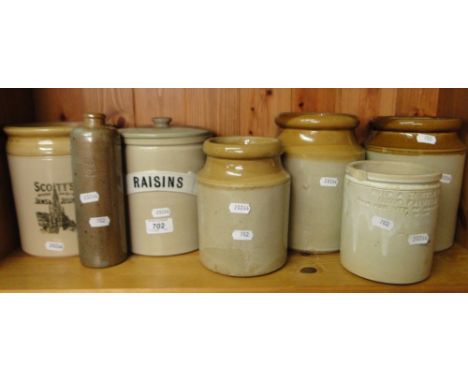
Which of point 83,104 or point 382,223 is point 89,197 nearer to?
point 83,104

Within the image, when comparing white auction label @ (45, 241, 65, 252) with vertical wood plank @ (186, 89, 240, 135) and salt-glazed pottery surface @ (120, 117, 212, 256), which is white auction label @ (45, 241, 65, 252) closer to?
salt-glazed pottery surface @ (120, 117, 212, 256)

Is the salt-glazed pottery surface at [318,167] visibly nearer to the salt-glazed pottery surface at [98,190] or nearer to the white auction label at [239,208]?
the white auction label at [239,208]

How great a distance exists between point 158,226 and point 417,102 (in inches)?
32.0

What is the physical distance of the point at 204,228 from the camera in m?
0.92

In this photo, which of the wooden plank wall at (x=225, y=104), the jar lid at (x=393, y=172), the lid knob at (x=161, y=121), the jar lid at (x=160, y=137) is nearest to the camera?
the jar lid at (x=393, y=172)

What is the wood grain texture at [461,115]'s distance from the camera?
1047mm

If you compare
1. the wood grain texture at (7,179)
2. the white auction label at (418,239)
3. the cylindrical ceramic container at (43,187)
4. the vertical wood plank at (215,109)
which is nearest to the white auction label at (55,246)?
the cylindrical ceramic container at (43,187)

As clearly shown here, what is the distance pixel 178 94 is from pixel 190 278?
53 cm

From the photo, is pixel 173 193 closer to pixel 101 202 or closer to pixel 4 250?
pixel 101 202

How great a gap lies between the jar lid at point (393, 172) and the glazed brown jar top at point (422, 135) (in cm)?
8

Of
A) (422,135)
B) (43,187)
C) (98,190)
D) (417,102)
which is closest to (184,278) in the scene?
(98,190)

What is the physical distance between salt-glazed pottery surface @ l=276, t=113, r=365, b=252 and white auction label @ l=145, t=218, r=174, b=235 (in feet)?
1.01

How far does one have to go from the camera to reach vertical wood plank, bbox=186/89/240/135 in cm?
115

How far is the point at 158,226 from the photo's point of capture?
3.23 feet
